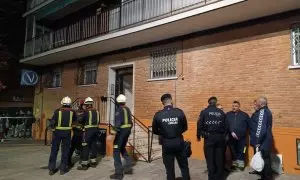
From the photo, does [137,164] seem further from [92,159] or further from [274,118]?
[274,118]

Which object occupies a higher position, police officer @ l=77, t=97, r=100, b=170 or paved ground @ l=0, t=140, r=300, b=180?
police officer @ l=77, t=97, r=100, b=170

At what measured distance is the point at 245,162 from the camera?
8227mm

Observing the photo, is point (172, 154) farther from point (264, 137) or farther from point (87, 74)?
point (87, 74)

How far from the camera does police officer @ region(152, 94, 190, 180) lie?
5.66 metres

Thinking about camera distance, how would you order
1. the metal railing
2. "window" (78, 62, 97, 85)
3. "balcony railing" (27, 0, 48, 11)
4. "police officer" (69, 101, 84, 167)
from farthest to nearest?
the metal railing < "balcony railing" (27, 0, 48, 11) < "window" (78, 62, 97, 85) < "police officer" (69, 101, 84, 167)

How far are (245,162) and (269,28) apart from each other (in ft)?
11.9

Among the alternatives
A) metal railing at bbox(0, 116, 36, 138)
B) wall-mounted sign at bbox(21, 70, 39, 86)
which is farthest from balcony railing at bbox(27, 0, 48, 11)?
metal railing at bbox(0, 116, 36, 138)

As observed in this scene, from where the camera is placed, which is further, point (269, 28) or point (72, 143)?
point (72, 143)

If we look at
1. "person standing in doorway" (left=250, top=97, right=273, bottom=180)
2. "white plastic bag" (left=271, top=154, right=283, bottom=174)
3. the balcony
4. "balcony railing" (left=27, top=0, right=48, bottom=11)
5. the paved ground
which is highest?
"balcony railing" (left=27, top=0, right=48, bottom=11)

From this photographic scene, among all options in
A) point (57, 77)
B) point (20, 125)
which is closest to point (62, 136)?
point (57, 77)

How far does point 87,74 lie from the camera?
15031 mm

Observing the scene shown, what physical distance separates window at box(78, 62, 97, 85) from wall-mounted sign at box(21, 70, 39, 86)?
4084 millimetres

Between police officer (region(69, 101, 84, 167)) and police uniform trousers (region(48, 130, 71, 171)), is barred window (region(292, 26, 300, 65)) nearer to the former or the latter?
police officer (region(69, 101, 84, 167))

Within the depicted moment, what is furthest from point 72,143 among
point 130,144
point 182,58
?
point 182,58
